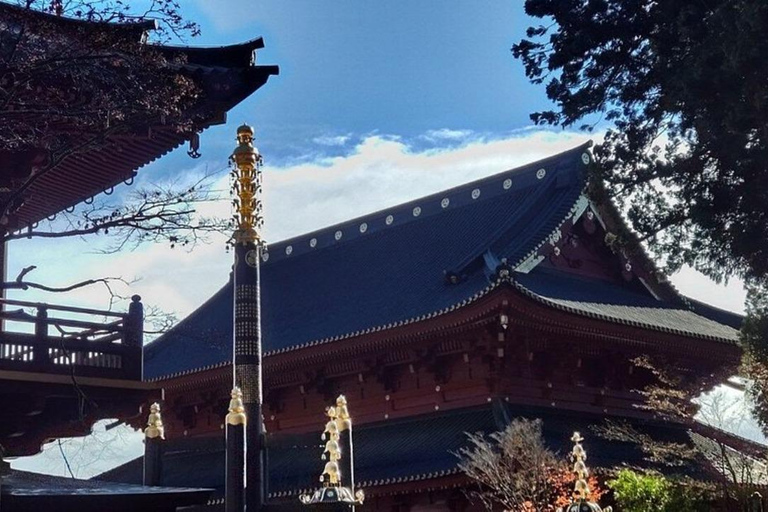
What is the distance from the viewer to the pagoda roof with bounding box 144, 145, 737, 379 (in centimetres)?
2348

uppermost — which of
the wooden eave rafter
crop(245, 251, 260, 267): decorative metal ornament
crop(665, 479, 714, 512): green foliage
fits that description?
the wooden eave rafter

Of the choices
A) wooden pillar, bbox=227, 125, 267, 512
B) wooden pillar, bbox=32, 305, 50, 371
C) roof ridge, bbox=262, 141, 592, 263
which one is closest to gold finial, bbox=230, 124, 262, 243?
wooden pillar, bbox=227, 125, 267, 512

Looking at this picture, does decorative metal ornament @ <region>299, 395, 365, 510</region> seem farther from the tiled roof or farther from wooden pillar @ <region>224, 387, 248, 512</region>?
the tiled roof

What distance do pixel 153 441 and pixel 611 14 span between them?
978 cm

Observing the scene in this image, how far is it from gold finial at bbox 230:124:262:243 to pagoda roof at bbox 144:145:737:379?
25.6ft

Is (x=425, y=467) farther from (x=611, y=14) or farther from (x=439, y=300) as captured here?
Result: (x=611, y=14)

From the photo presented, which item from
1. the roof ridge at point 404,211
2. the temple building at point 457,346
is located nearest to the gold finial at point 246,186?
the temple building at point 457,346

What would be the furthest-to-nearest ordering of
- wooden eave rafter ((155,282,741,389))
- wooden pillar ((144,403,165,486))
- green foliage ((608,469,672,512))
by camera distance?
wooden eave rafter ((155,282,741,389))
green foliage ((608,469,672,512))
wooden pillar ((144,403,165,486))

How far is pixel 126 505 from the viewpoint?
9195mm

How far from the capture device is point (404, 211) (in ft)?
98.2

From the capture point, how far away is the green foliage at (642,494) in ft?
59.6

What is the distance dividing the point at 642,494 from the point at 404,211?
13.3 meters

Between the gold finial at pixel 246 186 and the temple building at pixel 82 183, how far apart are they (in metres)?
0.81

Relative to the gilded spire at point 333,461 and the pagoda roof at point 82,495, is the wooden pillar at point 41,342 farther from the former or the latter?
the gilded spire at point 333,461
